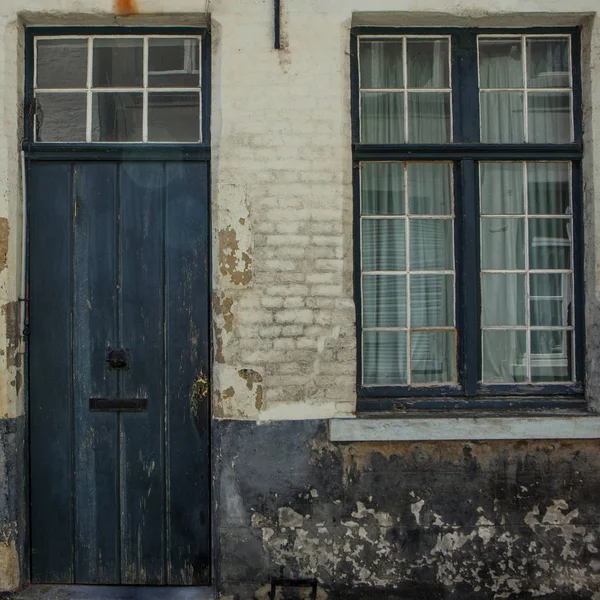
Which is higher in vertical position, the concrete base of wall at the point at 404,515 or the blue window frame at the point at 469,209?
the blue window frame at the point at 469,209

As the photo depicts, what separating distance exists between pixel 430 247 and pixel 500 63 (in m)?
1.23

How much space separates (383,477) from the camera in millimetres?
3865

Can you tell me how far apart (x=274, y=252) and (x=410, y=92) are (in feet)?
4.38

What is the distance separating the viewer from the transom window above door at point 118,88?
4090mm

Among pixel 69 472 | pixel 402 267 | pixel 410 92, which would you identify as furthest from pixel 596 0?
pixel 69 472

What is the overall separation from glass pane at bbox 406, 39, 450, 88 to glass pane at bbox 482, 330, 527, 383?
1.59 metres

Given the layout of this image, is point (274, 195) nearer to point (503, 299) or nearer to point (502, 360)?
point (503, 299)

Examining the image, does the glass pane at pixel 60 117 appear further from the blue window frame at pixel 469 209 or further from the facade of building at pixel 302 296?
the blue window frame at pixel 469 209

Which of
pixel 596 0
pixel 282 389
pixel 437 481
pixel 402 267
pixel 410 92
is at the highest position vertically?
pixel 596 0

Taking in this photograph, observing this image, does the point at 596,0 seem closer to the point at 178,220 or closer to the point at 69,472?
the point at 178,220

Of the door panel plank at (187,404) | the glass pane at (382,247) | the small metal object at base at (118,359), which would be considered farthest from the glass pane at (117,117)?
the glass pane at (382,247)

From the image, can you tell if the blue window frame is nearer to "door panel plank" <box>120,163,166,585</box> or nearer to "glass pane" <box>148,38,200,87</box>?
"glass pane" <box>148,38,200,87</box>

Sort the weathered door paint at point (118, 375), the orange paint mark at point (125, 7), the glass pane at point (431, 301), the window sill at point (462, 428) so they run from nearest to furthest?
1. the window sill at point (462, 428)
2. the orange paint mark at point (125, 7)
3. the weathered door paint at point (118, 375)
4. the glass pane at point (431, 301)

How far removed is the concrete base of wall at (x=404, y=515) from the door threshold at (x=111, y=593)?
0.23 metres
